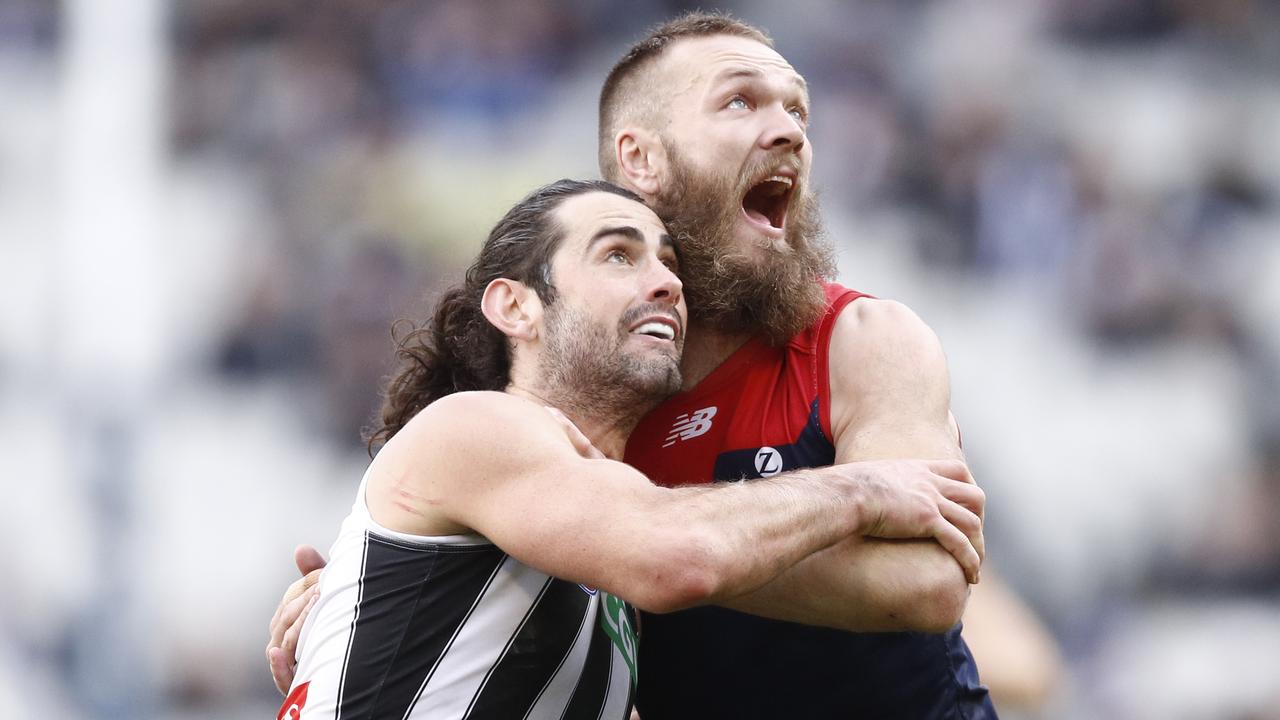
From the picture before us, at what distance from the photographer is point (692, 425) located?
4.51 m

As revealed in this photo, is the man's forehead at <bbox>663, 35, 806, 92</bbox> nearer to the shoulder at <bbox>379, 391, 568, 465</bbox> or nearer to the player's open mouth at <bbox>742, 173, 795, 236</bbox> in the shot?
the player's open mouth at <bbox>742, 173, 795, 236</bbox>

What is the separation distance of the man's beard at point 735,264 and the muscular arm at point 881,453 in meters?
0.19

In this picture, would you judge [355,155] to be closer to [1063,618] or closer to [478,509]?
[1063,618]

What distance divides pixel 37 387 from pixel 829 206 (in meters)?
5.99

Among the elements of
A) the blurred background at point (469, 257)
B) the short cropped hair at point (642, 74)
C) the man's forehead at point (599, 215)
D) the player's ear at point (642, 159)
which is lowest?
the blurred background at point (469, 257)

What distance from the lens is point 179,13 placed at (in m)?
11.3

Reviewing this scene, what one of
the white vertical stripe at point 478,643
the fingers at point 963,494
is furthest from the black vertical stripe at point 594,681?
the fingers at point 963,494

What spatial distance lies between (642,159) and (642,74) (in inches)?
14.1

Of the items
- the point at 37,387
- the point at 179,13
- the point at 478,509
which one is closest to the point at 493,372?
the point at 478,509

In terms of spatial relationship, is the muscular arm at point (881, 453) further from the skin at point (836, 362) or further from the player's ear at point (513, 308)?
the player's ear at point (513, 308)

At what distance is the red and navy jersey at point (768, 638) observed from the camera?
4203 millimetres

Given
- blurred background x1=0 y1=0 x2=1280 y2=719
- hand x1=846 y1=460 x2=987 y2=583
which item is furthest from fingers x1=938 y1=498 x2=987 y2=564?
blurred background x1=0 y1=0 x2=1280 y2=719

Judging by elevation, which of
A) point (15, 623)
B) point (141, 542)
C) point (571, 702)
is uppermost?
point (571, 702)

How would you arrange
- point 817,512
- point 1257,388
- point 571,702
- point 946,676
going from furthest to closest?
point 1257,388, point 946,676, point 571,702, point 817,512
